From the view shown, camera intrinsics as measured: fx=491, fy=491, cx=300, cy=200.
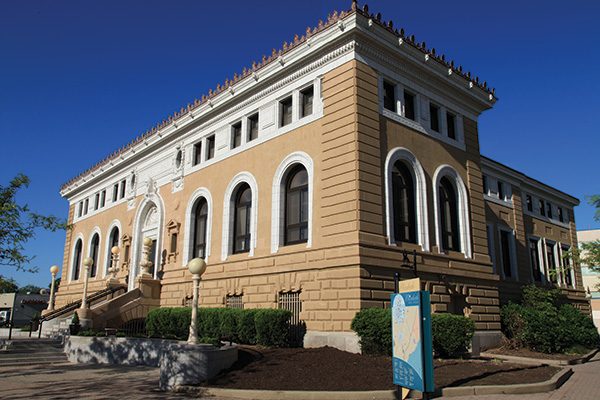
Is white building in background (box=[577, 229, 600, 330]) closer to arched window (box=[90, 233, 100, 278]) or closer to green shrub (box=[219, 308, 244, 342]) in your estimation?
green shrub (box=[219, 308, 244, 342])

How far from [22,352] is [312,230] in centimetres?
1385

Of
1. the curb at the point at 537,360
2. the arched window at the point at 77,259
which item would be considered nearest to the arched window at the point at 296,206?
the curb at the point at 537,360

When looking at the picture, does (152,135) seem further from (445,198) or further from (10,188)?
(445,198)

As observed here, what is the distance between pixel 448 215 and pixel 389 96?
20.1ft

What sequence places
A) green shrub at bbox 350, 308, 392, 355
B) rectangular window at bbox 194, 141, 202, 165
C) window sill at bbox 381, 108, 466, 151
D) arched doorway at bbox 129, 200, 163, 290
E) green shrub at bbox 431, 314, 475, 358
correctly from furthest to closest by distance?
arched doorway at bbox 129, 200, 163, 290
rectangular window at bbox 194, 141, 202, 165
window sill at bbox 381, 108, 466, 151
green shrub at bbox 431, 314, 475, 358
green shrub at bbox 350, 308, 392, 355

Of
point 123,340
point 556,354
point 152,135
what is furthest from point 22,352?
point 556,354

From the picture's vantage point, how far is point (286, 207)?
21469 millimetres

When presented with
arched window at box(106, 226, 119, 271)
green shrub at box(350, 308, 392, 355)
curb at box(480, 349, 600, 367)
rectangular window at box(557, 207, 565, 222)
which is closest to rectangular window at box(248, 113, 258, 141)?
green shrub at box(350, 308, 392, 355)

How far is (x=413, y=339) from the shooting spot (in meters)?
9.06

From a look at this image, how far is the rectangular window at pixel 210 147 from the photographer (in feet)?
89.0

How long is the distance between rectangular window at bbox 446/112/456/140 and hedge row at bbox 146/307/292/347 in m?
12.2

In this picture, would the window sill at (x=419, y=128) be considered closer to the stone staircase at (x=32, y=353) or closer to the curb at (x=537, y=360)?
the curb at (x=537, y=360)

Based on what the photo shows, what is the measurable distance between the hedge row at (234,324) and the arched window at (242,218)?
380cm

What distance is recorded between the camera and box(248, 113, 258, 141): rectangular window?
2421 cm
